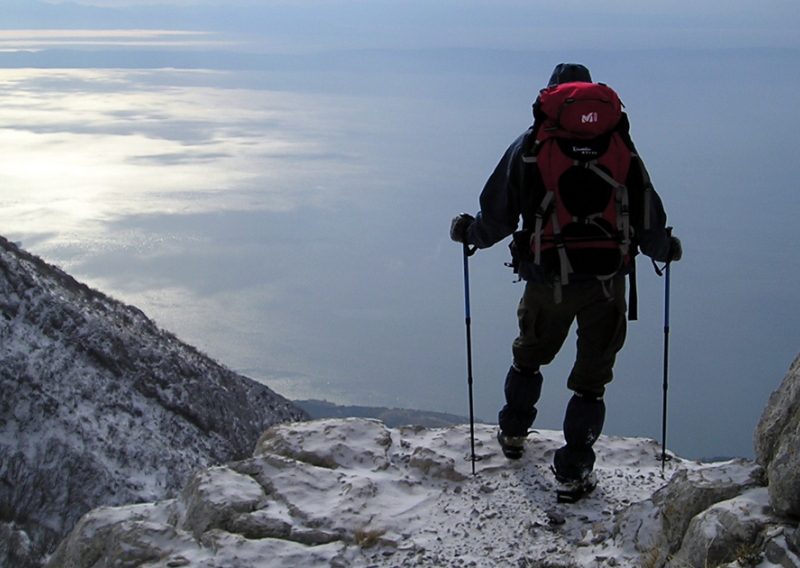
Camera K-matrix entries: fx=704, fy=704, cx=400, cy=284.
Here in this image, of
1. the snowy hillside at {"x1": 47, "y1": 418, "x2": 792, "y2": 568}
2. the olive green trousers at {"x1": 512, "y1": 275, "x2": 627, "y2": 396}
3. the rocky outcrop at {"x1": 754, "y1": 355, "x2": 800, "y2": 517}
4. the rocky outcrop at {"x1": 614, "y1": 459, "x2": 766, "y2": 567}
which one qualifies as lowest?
the snowy hillside at {"x1": 47, "y1": 418, "x2": 792, "y2": 568}

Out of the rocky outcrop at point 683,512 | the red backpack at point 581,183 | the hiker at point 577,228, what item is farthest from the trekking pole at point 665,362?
the rocky outcrop at point 683,512

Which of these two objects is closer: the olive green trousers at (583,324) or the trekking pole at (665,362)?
the olive green trousers at (583,324)

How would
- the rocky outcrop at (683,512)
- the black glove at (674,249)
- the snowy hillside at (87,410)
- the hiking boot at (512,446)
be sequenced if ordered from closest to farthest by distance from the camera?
1. the rocky outcrop at (683,512)
2. the black glove at (674,249)
3. the hiking boot at (512,446)
4. the snowy hillside at (87,410)

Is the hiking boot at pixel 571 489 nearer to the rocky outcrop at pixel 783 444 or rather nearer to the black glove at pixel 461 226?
the rocky outcrop at pixel 783 444

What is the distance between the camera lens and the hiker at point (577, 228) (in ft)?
18.1

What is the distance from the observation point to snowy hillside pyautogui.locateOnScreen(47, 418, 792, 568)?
5.02 meters

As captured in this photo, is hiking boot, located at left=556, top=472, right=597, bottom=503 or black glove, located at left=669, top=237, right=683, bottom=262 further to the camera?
hiking boot, located at left=556, top=472, right=597, bottom=503

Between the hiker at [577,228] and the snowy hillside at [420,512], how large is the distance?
0.69 m

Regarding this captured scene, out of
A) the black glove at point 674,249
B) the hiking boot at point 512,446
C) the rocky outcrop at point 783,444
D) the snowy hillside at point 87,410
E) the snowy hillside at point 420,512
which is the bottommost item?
the snowy hillside at point 87,410

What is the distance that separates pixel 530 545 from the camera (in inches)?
228

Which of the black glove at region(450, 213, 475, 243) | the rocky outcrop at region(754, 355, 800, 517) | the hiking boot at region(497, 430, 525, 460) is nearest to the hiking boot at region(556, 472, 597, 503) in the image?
the hiking boot at region(497, 430, 525, 460)

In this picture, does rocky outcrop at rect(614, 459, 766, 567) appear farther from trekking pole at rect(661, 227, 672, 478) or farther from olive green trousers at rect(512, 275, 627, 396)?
trekking pole at rect(661, 227, 672, 478)

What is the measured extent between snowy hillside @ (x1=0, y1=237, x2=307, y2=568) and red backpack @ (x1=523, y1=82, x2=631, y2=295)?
1323 inches

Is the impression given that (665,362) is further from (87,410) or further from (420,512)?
(87,410)
